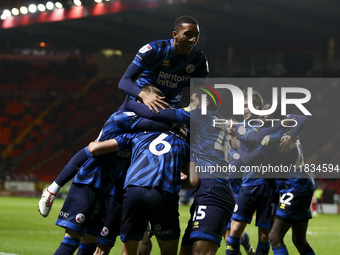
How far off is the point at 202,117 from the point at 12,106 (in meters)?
35.4

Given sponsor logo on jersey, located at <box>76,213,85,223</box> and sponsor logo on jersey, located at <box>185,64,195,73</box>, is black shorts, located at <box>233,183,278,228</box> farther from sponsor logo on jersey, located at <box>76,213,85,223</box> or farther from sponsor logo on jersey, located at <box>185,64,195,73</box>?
sponsor logo on jersey, located at <box>76,213,85,223</box>

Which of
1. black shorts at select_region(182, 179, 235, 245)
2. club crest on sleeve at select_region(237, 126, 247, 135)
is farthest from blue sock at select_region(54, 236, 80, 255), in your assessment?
club crest on sleeve at select_region(237, 126, 247, 135)

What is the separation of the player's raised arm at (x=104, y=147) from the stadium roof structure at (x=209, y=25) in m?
19.3

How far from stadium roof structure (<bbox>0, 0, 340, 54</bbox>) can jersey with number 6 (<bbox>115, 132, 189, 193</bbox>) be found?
1982cm

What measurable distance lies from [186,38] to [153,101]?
73 centimetres

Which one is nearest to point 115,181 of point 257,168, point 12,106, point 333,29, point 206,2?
point 257,168

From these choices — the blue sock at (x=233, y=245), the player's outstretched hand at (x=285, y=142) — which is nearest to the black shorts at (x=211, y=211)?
the player's outstretched hand at (x=285, y=142)

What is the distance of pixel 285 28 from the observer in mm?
28828

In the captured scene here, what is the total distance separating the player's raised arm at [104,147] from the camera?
206 inches

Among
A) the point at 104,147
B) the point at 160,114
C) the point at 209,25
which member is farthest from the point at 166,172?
the point at 209,25

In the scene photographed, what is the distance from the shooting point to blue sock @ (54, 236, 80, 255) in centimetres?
546

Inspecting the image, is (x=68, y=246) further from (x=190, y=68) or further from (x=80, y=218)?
(x=190, y=68)

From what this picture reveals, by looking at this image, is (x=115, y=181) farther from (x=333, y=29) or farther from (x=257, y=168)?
(x=333, y=29)

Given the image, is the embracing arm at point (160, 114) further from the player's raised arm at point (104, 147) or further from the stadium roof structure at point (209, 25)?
the stadium roof structure at point (209, 25)
